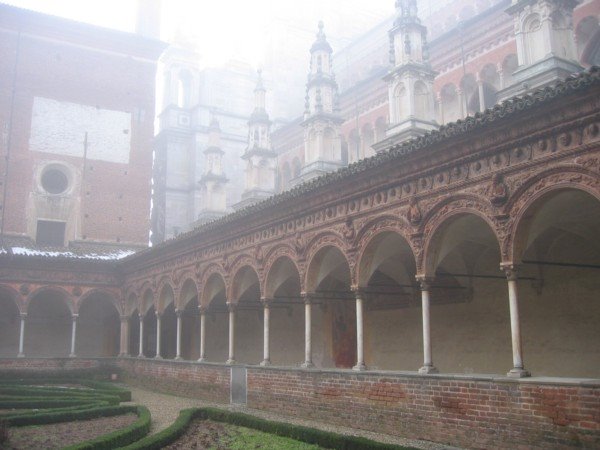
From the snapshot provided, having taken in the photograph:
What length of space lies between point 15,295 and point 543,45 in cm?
2193

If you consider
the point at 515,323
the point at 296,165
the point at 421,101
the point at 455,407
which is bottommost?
the point at 455,407

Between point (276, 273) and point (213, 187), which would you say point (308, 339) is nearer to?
point (276, 273)

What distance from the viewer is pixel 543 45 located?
51.1ft

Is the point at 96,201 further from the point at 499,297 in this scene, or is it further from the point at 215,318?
the point at 499,297

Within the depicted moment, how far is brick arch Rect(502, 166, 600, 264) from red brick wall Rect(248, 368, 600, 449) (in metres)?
2.24

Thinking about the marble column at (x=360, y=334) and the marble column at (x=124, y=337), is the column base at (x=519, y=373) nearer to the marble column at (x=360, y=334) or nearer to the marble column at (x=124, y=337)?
the marble column at (x=360, y=334)

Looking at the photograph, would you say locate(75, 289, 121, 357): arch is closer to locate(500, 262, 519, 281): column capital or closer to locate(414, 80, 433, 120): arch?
locate(414, 80, 433, 120): arch

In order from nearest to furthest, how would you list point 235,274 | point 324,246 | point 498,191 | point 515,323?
point 515,323 → point 498,191 → point 324,246 → point 235,274

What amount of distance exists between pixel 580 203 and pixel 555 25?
19.6 feet

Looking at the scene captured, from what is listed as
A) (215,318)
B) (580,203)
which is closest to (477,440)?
(580,203)

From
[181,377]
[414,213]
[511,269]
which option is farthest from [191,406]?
[511,269]

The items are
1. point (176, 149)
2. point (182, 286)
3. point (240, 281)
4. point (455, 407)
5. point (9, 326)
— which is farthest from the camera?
point (176, 149)

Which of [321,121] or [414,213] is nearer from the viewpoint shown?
[414,213]

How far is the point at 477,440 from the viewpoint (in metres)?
11.0
